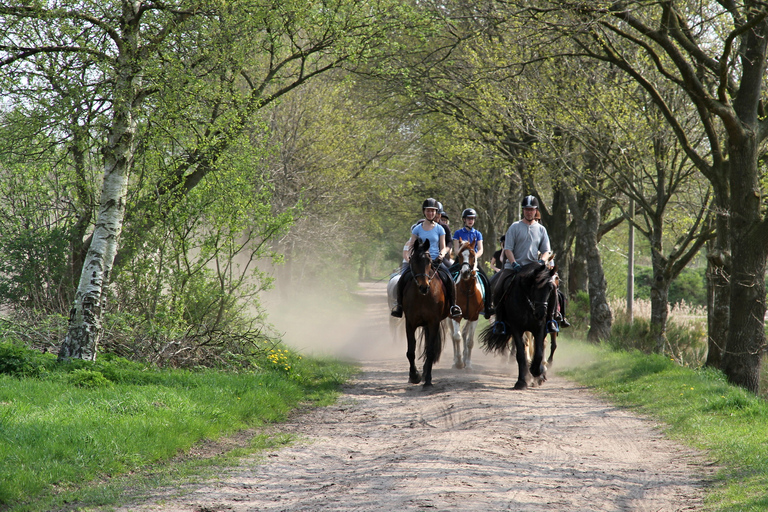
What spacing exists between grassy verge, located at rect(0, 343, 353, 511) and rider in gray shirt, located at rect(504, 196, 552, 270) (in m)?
3.71

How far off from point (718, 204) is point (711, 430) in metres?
5.11

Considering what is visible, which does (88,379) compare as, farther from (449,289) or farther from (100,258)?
(449,289)

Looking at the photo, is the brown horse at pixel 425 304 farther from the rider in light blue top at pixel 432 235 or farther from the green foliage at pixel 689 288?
the green foliage at pixel 689 288

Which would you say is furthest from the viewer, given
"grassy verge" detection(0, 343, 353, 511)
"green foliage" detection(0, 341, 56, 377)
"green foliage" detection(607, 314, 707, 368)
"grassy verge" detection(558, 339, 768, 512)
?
"green foliage" detection(607, 314, 707, 368)

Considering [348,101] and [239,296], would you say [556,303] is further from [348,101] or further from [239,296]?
[348,101]

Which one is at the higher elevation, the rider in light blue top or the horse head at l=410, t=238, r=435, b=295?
the rider in light blue top

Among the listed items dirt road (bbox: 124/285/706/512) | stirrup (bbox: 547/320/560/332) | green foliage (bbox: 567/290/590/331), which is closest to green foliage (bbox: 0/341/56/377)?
dirt road (bbox: 124/285/706/512)

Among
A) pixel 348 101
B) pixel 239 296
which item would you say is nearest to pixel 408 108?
pixel 348 101

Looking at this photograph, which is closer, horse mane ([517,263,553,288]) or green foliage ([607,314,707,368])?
horse mane ([517,263,553,288])

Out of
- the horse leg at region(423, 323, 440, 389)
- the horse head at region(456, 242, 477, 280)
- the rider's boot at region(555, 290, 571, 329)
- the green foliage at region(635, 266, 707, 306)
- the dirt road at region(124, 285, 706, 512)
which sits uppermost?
the green foliage at region(635, 266, 707, 306)

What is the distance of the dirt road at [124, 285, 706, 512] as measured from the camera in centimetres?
530

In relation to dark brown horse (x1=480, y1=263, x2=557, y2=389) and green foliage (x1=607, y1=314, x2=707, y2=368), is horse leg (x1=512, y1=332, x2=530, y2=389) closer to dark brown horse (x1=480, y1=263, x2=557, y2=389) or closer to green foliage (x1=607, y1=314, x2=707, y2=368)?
dark brown horse (x1=480, y1=263, x2=557, y2=389)

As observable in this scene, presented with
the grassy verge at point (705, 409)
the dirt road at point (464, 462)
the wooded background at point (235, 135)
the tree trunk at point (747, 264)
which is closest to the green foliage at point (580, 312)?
the wooded background at point (235, 135)

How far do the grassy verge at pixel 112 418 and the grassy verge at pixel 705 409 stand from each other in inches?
174
